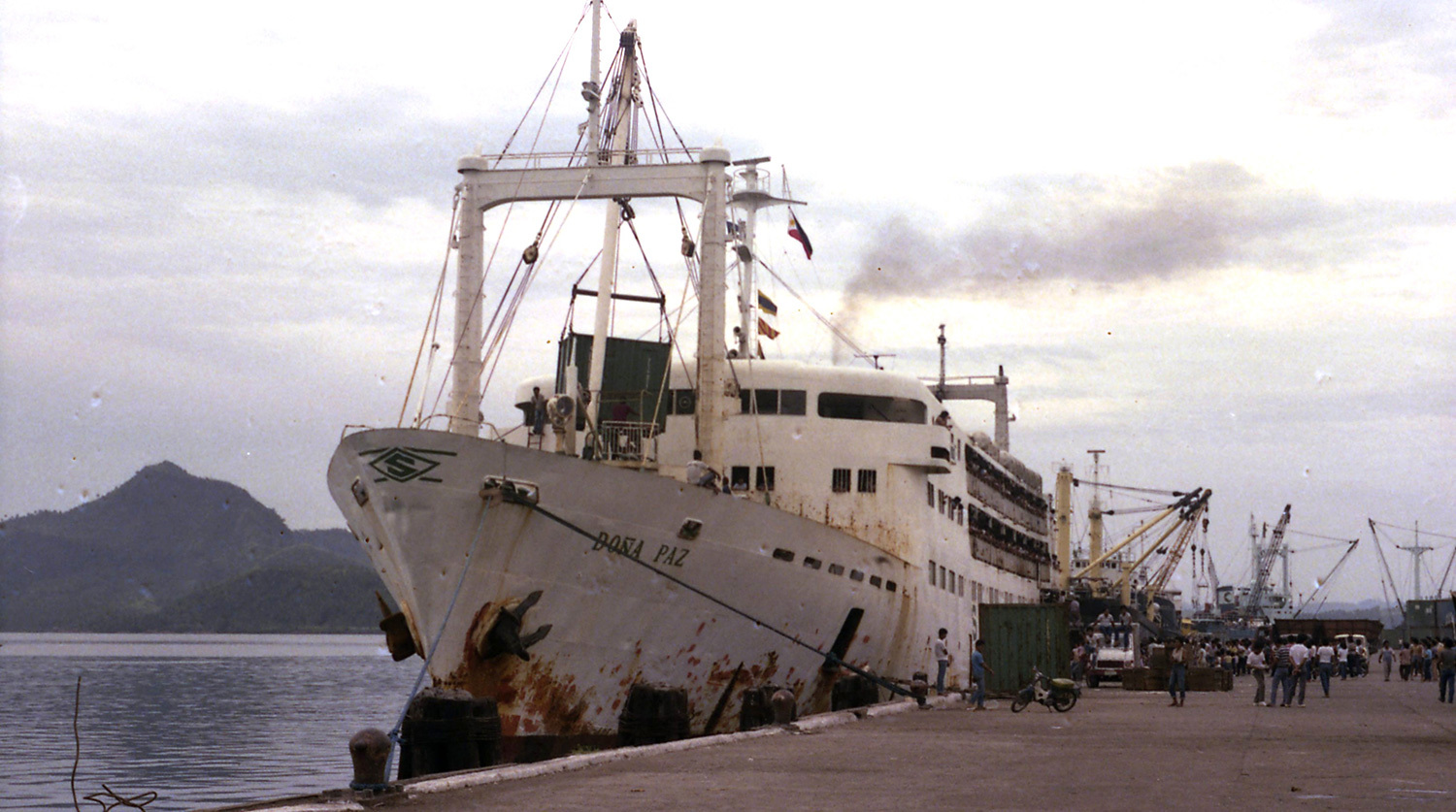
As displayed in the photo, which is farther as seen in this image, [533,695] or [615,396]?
[615,396]

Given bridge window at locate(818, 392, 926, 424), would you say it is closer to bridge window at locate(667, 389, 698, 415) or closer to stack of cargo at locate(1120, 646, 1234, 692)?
bridge window at locate(667, 389, 698, 415)

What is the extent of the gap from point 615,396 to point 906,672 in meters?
10.1

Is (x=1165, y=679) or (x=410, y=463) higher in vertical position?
(x=410, y=463)

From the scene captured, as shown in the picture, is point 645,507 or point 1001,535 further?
point 1001,535

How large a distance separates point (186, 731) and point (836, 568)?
3290 cm

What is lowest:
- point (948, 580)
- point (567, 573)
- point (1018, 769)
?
point (1018, 769)

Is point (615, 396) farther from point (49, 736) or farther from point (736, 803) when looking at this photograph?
point (49, 736)

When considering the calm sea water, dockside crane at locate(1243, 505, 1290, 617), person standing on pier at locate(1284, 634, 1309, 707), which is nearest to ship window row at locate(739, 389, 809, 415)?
person standing on pier at locate(1284, 634, 1309, 707)

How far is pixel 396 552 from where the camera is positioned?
21.8 meters

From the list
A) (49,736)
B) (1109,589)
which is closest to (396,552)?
(49,736)

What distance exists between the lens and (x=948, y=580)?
36781 millimetres

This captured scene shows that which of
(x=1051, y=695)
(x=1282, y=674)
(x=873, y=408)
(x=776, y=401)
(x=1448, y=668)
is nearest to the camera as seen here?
(x=1051, y=695)

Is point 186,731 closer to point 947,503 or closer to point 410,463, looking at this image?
point 947,503

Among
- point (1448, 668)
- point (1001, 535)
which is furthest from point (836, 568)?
point (1001, 535)
